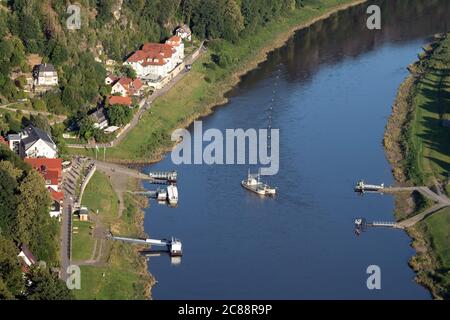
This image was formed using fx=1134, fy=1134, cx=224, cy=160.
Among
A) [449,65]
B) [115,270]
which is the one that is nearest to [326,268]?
[115,270]

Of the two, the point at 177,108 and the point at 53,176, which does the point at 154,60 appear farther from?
the point at 53,176

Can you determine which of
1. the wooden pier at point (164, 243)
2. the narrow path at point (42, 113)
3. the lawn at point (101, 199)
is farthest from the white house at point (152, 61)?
the wooden pier at point (164, 243)

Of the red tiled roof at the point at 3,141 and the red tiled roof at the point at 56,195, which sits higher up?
the red tiled roof at the point at 3,141

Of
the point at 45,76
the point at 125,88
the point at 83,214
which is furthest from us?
the point at 125,88

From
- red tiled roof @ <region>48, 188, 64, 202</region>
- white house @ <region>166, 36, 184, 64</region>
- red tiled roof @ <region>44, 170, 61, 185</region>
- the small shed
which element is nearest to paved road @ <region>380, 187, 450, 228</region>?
the small shed

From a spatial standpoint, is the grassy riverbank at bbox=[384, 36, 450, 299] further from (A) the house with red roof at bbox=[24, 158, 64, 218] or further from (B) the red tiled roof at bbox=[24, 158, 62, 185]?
(B) the red tiled roof at bbox=[24, 158, 62, 185]

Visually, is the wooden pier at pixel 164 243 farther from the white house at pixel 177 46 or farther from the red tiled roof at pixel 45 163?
the white house at pixel 177 46

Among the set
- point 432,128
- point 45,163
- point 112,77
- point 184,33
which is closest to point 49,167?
point 45,163
